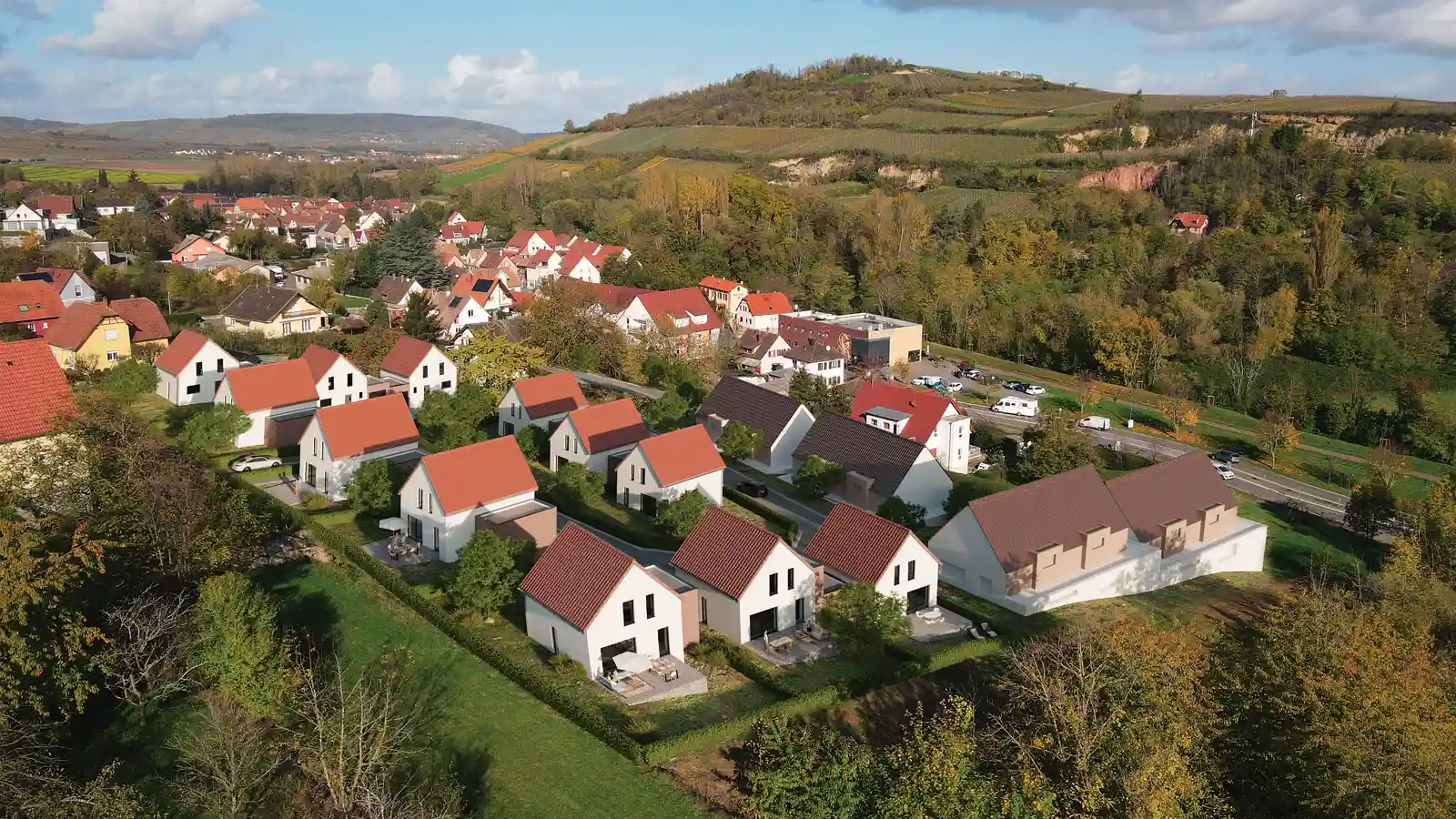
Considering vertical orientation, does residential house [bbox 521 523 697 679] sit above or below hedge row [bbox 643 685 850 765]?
above

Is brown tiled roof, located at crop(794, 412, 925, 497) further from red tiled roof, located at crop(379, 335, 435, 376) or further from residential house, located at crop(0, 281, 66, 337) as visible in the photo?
residential house, located at crop(0, 281, 66, 337)

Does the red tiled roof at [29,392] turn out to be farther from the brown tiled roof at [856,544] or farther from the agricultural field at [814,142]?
the agricultural field at [814,142]

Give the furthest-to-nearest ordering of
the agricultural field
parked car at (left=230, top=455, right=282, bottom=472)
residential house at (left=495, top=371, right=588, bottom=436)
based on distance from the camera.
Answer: the agricultural field → residential house at (left=495, top=371, right=588, bottom=436) → parked car at (left=230, top=455, right=282, bottom=472)

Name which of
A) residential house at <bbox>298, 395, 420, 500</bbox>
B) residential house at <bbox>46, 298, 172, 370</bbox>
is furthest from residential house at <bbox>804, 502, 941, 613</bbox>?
residential house at <bbox>46, 298, 172, 370</bbox>

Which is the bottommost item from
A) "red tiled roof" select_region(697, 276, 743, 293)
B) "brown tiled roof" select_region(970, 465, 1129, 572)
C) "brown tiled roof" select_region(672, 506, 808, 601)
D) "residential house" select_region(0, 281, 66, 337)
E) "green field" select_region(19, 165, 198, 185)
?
"brown tiled roof" select_region(970, 465, 1129, 572)

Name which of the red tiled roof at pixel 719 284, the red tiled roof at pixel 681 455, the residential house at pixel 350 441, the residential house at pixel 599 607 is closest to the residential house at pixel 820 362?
the red tiled roof at pixel 719 284

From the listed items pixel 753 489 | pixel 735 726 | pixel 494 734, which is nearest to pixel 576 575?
pixel 494 734

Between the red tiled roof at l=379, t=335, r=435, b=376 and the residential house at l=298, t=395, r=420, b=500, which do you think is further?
the red tiled roof at l=379, t=335, r=435, b=376

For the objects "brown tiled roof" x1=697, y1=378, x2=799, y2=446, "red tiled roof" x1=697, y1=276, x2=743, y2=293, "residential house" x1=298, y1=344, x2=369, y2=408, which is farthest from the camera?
"red tiled roof" x1=697, y1=276, x2=743, y2=293
